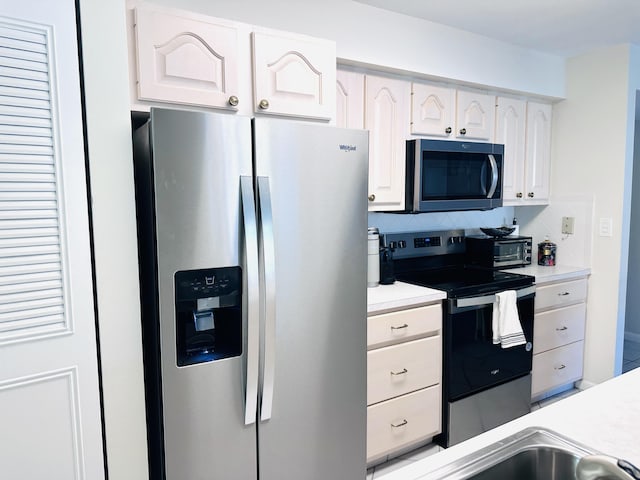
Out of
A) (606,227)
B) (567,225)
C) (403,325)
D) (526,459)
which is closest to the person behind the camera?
(526,459)

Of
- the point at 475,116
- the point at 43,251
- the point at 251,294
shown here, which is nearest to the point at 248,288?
the point at 251,294

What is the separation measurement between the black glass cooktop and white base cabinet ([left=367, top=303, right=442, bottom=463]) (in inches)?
6.7

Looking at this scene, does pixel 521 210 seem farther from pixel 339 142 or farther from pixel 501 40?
pixel 339 142

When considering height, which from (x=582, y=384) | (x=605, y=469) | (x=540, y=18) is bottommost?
(x=582, y=384)

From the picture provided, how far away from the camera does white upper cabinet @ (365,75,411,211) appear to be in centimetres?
235

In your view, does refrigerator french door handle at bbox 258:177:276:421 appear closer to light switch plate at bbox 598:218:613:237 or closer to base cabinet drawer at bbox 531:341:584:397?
base cabinet drawer at bbox 531:341:584:397

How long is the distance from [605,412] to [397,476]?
1.86ft

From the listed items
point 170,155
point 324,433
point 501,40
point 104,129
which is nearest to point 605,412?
point 324,433

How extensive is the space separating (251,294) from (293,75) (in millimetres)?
932

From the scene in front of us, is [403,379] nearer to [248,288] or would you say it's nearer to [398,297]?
[398,297]

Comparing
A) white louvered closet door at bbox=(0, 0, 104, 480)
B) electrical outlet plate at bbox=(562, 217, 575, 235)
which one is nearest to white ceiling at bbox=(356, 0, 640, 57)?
electrical outlet plate at bbox=(562, 217, 575, 235)

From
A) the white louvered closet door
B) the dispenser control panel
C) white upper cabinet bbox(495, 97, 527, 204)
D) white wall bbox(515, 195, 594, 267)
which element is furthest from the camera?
white wall bbox(515, 195, 594, 267)

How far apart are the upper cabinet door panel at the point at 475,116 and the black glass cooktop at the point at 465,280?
86 cm

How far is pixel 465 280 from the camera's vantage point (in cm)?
260
